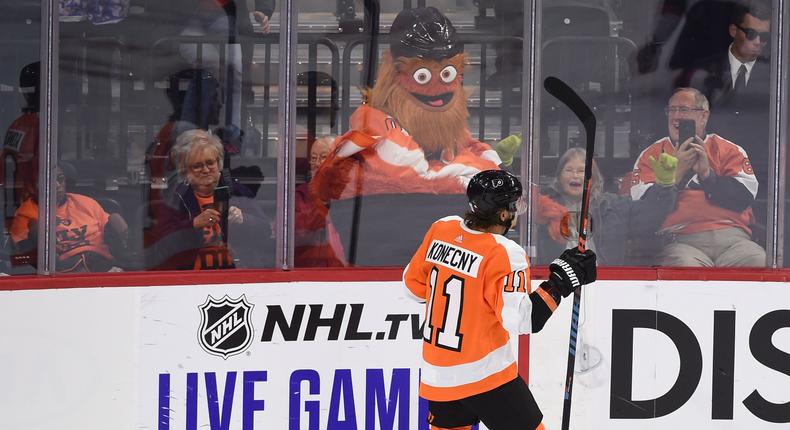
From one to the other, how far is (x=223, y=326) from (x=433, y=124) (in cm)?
106

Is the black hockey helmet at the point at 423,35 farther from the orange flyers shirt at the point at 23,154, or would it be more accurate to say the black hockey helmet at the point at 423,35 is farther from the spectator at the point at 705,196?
the orange flyers shirt at the point at 23,154

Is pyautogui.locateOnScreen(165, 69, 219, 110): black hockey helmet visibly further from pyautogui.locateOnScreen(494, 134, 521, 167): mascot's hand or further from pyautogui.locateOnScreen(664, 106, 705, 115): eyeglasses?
pyautogui.locateOnScreen(664, 106, 705, 115): eyeglasses

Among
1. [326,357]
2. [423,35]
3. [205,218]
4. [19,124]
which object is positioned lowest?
[326,357]

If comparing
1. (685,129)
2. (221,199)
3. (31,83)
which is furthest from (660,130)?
(31,83)

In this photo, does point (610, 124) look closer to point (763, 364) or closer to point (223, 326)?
point (763, 364)

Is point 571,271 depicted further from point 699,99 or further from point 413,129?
point 699,99

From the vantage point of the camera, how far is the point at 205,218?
13.4ft

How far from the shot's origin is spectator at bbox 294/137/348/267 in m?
4.10

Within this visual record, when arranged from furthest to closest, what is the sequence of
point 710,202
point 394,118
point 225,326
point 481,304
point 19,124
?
point 710,202, point 394,118, point 225,326, point 19,124, point 481,304

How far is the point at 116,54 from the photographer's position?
3.91 meters

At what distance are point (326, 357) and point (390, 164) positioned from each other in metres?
0.75

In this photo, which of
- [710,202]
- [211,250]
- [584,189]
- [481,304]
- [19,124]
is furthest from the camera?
[710,202]

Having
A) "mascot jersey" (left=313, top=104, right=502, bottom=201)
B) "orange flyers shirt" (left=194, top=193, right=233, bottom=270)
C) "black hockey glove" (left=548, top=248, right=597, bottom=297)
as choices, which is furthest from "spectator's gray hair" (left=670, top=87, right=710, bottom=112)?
"orange flyers shirt" (left=194, top=193, right=233, bottom=270)

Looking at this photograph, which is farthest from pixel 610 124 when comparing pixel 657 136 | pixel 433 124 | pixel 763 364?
pixel 763 364
